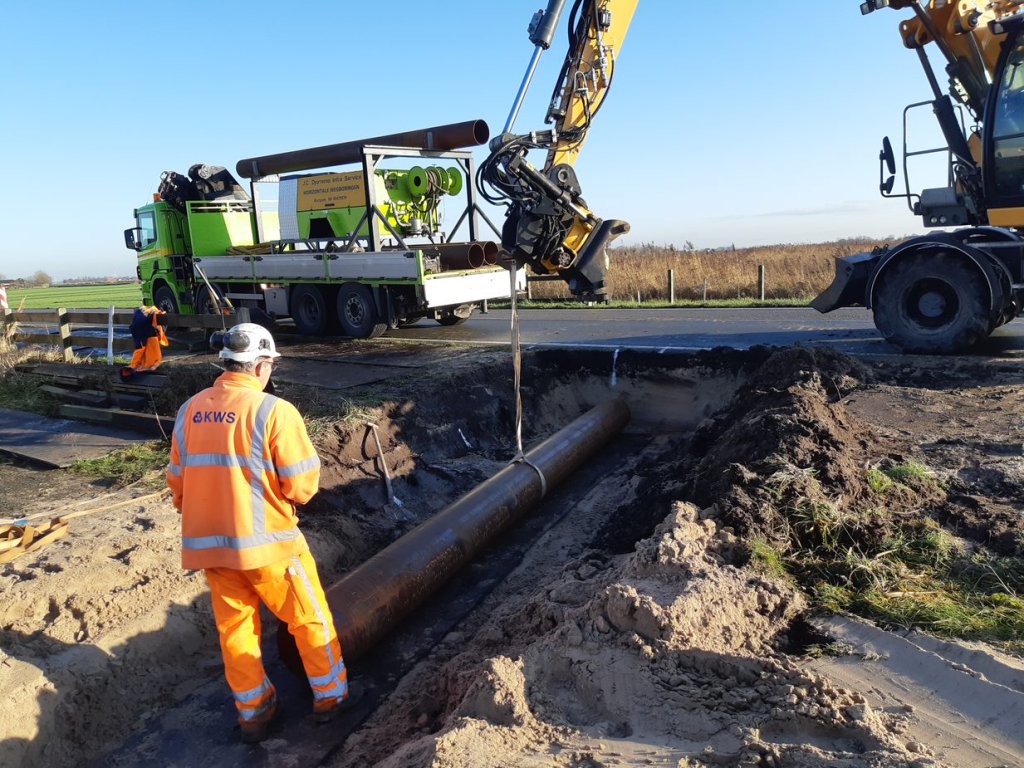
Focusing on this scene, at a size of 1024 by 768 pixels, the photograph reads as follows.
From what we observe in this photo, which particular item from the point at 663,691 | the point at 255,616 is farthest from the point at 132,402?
the point at 663,691

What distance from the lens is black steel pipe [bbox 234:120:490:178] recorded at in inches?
415

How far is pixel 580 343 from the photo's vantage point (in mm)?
10430

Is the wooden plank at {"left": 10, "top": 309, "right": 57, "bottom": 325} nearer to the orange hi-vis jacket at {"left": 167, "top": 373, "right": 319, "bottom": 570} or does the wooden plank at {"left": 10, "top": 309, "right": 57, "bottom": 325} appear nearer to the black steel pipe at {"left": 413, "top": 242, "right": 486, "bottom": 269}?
the black steel pipe at {"left": 413, "top": 242, "right": 486, "bottom": 269}

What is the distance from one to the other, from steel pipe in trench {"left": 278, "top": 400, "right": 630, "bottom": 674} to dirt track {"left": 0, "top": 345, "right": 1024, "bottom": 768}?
31 centimetres

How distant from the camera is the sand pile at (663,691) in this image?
2.46 metres

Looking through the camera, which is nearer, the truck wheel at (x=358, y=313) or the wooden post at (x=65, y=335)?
the truck wheel at (x=358, y=313)

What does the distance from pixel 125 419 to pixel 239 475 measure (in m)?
5.56

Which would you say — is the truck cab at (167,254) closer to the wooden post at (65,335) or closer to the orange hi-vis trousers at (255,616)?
the wooden post at (65,335)

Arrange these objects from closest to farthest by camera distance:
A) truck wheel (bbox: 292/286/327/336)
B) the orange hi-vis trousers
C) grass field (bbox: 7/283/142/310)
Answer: the orange hi-vis trousers
truck wheel (bbox: 292/286/327/336)
grass field (bbox: 7/283/142/310)

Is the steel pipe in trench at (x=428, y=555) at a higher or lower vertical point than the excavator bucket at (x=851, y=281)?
lower

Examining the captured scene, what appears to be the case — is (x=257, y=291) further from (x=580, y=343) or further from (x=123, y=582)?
(x=123, y=582)

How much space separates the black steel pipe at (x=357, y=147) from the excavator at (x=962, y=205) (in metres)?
5.21

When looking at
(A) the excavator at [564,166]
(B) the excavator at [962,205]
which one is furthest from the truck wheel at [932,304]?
(A) the excavator at [564,166]

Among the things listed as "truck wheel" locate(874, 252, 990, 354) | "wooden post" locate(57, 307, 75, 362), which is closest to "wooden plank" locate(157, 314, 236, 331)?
"wooden post" locate(57, 307, 75, 362)
